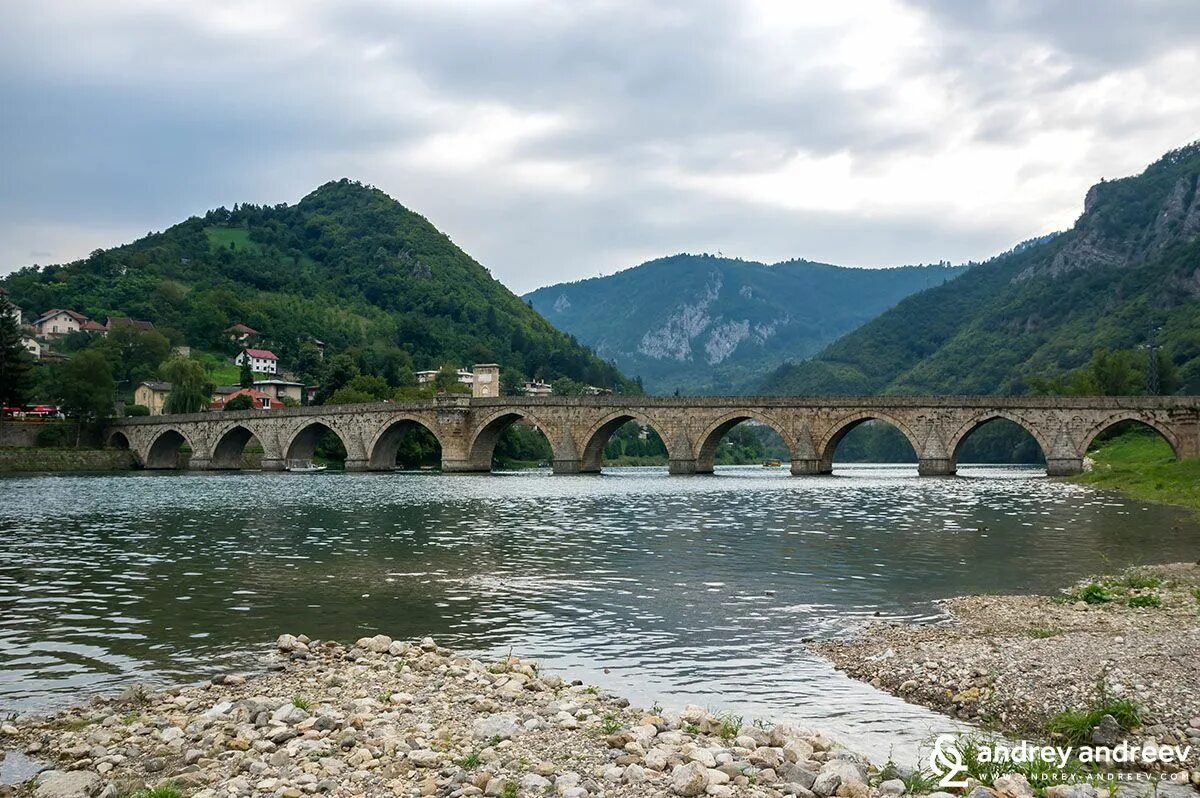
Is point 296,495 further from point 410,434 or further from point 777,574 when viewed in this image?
point 410,434

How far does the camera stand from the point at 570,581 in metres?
19.8

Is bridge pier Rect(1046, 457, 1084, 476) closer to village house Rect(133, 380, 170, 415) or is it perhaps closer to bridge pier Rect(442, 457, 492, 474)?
bridge pier Rect(442, 457, 492, 474)

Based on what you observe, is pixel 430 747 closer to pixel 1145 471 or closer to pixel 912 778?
pixel 912 778

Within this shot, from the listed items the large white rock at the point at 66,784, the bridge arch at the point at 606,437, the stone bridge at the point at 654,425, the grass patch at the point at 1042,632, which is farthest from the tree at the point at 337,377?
the large white rock at the point at 66,784

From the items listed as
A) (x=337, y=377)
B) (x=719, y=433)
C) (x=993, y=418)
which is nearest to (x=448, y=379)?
(x=337, y=377)

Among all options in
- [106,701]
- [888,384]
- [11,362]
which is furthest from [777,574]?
[888,384]

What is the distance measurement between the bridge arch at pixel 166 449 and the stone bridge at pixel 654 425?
0.12 meters

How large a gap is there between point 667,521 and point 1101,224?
16985 cm

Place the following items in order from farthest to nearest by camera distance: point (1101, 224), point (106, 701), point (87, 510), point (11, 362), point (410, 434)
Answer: point (1101, 224), point (410, 434), point (11, 362), point (87, 510), point (106, 701)

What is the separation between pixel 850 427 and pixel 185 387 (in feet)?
217

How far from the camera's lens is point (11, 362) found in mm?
81875

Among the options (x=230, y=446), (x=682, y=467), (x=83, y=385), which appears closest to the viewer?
(x=682, y=467)

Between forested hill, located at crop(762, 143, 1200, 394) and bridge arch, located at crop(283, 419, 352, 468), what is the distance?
220 ft

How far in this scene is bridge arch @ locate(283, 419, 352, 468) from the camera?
8619 cm
